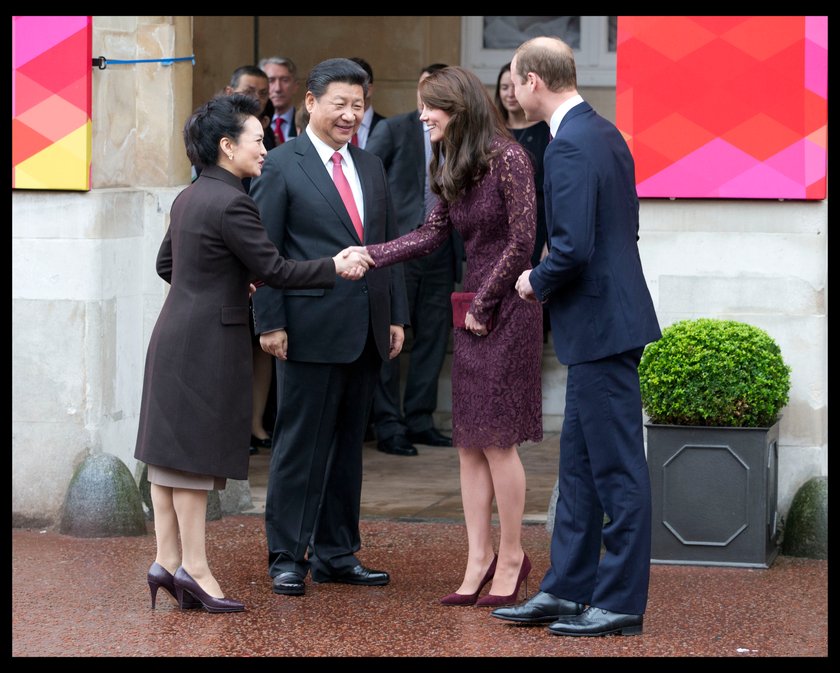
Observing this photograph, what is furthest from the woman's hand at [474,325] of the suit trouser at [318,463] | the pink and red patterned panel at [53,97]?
the pink and red patterned panel at [53,97]

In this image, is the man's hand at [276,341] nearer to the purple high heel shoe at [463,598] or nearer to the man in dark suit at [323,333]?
the man in dark suit at [323,333]

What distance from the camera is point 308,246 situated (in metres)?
5.78

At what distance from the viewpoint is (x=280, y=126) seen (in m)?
9.16

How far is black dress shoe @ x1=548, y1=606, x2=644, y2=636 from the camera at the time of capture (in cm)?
514

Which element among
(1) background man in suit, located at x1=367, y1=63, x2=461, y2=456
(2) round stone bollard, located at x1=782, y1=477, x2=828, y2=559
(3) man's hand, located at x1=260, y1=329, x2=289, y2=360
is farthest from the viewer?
(1) background man in suit, located at x1=367, y1=63, x2=461, y2=456

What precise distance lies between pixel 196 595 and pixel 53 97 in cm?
260

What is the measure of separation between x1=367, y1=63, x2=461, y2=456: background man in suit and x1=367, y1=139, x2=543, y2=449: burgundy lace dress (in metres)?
2.95

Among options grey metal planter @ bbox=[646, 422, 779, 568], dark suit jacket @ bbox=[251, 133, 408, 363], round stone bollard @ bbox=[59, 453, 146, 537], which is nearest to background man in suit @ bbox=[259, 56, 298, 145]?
round stone bollard @ bbox=[59, 453, 146, 537]

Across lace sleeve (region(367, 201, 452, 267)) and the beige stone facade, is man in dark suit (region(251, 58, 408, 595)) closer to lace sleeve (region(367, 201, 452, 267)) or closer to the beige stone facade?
lace sleeve (region(367, 201, 452, 267))

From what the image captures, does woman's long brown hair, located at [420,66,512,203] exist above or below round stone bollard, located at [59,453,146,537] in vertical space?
above

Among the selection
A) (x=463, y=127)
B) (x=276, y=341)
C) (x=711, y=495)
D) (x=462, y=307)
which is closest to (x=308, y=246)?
(x=276, y=341)

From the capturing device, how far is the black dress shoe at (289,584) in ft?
18.9

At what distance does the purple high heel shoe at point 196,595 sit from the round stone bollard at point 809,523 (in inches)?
95.6
